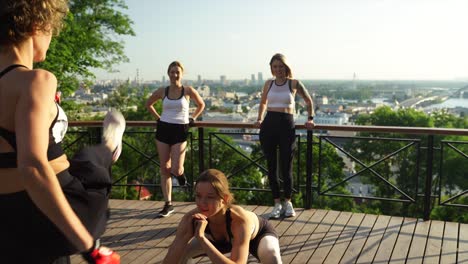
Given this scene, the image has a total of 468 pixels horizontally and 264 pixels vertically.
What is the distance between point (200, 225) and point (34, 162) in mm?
1094

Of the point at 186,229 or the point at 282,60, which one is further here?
the point at 282,60

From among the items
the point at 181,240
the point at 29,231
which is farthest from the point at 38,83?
the point at 181,240

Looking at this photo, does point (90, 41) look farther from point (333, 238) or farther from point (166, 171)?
point (333, 238)

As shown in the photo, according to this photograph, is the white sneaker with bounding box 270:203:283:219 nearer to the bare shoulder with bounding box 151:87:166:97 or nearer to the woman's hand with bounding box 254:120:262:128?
the woman's hand with bounding box 254:120:262:128

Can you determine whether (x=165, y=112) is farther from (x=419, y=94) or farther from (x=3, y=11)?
(x=419, y=94)

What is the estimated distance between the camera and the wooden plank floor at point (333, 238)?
3207 millimetres

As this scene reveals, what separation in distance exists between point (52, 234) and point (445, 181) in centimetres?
2781

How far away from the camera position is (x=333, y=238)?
11.8ft

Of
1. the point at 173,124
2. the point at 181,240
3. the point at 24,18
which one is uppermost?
the point at 24,18

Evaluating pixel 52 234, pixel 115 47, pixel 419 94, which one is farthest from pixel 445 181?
pixel 419 94

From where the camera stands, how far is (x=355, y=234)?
3.69 metres

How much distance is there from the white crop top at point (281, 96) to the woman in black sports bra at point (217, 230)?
73.2 inches

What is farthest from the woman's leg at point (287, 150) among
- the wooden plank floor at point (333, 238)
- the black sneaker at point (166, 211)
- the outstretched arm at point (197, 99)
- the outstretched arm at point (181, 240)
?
the outstretched arm at point (181, 240)

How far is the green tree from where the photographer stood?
1580 cm
